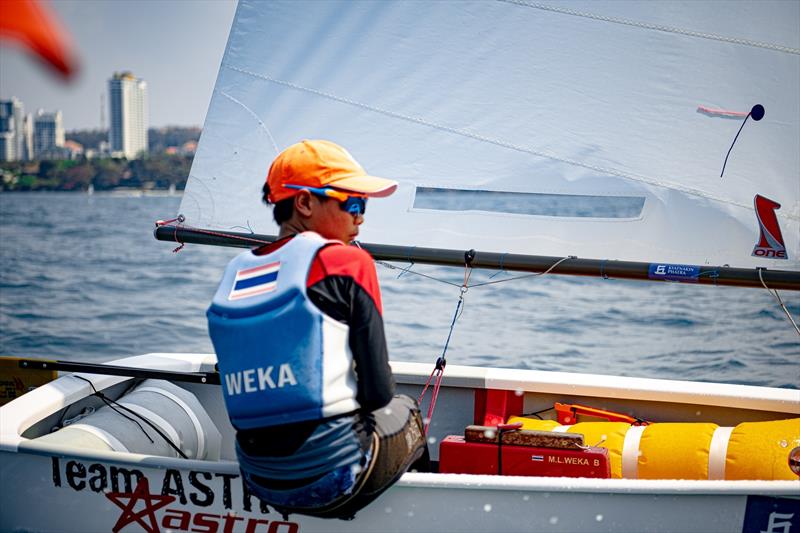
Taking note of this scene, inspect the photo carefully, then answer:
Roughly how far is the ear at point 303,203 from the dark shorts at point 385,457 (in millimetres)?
460

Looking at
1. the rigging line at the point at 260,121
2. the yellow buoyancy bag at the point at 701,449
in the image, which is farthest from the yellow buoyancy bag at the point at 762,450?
the rigging line at the point at 260,121

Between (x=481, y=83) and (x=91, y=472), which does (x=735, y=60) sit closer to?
(x=481, y=83)

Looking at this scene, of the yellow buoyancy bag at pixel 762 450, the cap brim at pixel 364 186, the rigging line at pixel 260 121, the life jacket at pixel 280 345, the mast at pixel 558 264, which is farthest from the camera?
the rigging line at pixel 260 121

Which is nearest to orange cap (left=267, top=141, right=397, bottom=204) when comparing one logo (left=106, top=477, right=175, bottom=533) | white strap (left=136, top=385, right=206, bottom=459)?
one logo (left=106, top=477, right=175, bottom=533)

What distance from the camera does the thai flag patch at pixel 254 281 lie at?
1.84 meters

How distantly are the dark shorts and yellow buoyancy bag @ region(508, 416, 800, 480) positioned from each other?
32.3 inches

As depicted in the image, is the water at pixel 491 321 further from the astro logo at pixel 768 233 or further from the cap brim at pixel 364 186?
the cap brim at pixel 364 186

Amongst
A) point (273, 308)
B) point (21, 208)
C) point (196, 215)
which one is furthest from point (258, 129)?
point (21, 208)

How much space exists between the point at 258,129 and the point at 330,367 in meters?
1.92

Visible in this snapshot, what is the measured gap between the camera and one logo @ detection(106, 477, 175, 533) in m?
2.32

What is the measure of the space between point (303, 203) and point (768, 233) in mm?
1701

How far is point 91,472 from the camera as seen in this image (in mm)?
2330

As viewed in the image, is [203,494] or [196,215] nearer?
[203,494]

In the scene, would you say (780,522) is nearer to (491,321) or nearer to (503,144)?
(503,144)
